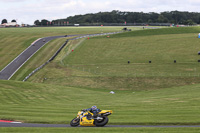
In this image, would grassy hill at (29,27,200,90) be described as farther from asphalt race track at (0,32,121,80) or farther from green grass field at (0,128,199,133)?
green grass field at (0,128,199,133)

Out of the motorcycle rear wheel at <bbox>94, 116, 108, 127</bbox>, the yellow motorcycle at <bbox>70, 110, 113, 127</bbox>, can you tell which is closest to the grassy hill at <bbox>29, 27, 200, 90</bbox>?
the yellow motorcycle at <bbox>70, 110, 113, 127</bbox>

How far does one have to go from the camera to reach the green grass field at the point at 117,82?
26453mm

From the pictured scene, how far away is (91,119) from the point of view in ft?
74.5

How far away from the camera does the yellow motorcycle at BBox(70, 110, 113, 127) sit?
22.3 meters

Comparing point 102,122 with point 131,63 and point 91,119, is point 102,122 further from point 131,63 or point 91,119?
point 131,63

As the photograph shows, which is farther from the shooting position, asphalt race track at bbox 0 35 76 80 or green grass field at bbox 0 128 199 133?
asphalt race track at bbox 0 35 76 80

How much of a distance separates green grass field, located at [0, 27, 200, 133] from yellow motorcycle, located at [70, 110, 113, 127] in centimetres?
127

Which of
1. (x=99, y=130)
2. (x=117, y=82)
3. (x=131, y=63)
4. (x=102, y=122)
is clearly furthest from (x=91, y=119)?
(x=131, y=63)

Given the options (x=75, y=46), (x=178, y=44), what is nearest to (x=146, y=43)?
(x=178, y=44)

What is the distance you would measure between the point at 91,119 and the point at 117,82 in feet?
130

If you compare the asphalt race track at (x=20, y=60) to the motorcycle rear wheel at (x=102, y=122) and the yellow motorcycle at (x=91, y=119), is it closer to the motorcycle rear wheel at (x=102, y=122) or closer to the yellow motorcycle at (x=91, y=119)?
the yellow motorcycle at (x=91, y=119)

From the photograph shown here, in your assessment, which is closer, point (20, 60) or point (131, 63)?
point (131, 63)

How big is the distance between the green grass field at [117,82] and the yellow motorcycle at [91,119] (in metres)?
1.27

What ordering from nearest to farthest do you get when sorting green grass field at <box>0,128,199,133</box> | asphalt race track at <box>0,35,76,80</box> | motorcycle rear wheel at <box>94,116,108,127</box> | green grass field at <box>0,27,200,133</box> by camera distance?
green grass field at <box>0,128,199,133</box>, motorcycle rear wheel at <box>94,116,108,127</box>, green grass field at <box>0,27,200,133</box>, asphalt race track at <box>0,35,76,80</box>
